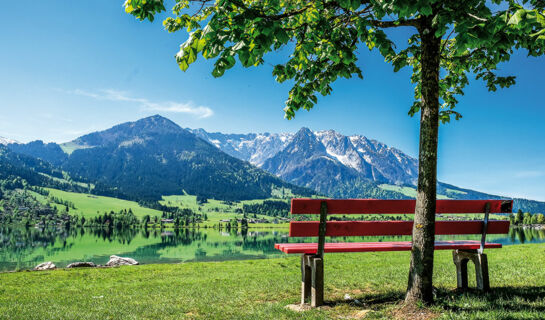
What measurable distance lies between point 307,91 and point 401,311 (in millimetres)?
5621

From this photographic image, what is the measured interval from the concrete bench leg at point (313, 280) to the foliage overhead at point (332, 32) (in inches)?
162

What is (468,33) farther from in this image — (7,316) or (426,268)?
(7,316)

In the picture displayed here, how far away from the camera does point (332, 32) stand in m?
7.61

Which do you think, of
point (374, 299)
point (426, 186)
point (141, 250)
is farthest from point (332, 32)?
point (141, 250)

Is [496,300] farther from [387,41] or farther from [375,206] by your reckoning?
[387,41]

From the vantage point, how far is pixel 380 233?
335 inches

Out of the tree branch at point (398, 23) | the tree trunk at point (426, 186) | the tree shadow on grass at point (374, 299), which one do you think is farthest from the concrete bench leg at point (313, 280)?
the tree branch at point (398, 23)

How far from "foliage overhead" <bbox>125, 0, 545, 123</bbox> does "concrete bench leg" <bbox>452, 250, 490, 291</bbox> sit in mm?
4609

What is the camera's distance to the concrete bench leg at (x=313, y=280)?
25.3ft

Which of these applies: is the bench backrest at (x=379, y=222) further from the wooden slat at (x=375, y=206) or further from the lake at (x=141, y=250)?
the lake at (x=141, y=250)

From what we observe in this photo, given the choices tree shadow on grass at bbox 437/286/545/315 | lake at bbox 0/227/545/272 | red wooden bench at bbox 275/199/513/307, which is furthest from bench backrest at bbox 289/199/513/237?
lake at bbox 0/227/545/272

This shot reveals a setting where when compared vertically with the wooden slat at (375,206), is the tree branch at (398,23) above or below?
above

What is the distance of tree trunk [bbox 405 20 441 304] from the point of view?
7.13 meters

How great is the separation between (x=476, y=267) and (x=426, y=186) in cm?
326
